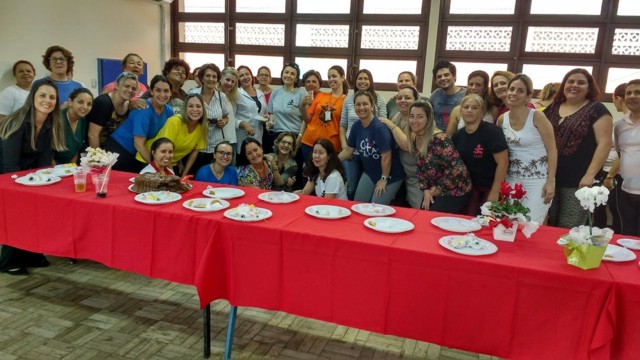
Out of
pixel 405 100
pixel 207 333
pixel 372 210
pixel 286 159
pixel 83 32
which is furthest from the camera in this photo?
pixel 83 32

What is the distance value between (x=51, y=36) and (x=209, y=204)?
14.6 feet

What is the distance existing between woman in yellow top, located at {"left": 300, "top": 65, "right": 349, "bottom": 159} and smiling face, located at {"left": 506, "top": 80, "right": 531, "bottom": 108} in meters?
1.63

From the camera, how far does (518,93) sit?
2.49m

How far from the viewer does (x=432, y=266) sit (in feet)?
5.53

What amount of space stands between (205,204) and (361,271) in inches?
34.4

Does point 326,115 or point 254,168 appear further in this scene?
point 326,115

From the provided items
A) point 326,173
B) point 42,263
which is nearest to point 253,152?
point 326,173

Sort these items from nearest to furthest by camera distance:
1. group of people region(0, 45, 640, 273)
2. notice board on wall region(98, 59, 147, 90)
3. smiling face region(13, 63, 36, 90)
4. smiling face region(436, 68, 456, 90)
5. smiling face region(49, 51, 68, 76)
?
group of people region(0, 45, 640, 273)
smiling face region(436, 68, 456, 90)
smiling face region(49, 51, 68, 76)
smiling face region(13, 63, 36, 90)
notice board on wall region(98, 59, 147, 90)

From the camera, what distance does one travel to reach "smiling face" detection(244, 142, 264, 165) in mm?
3318

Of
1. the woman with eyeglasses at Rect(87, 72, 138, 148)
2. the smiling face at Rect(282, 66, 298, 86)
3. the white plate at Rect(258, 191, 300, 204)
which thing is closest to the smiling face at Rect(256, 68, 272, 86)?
the smiling face at Rect(282, 66, 298, 86)

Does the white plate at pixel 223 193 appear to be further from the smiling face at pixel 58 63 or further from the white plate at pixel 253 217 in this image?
the smiling face at pixel 58 63

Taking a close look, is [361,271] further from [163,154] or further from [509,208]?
[163,154]

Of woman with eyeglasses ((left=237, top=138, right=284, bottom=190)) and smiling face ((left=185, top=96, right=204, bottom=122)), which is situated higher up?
smiling face ((left=185, top=96, right=204, bottom=122))

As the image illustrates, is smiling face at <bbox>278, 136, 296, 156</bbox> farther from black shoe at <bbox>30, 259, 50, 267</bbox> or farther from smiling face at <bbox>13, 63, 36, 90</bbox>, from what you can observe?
smiling face at <bbox>13, 63, 36, 90</bbox>
